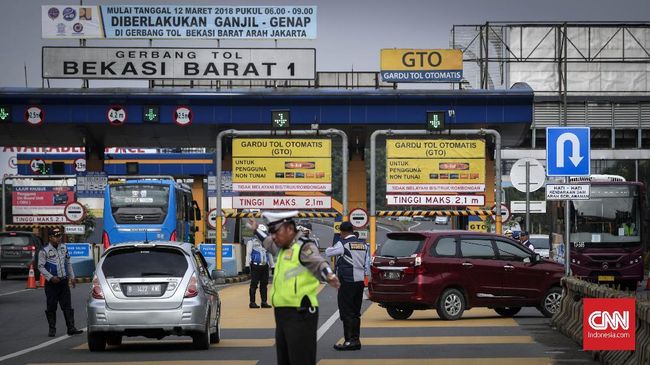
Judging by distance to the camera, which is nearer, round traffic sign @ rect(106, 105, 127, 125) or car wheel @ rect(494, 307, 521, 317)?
car wheel @ rect(494, 307, 521, 317)

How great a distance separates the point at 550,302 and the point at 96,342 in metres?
10.1

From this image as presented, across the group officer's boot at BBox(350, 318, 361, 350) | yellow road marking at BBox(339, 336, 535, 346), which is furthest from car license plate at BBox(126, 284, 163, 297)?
yellow road marking at BBox(339, 336, 535, 346)

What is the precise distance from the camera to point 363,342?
66.0 ft

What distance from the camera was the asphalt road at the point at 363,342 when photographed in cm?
1734

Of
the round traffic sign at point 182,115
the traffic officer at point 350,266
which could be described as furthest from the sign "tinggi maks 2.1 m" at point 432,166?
the traffic officer at point 350,266

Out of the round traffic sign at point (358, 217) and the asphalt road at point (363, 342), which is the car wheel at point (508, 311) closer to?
the asphalt road at point (363, 342)

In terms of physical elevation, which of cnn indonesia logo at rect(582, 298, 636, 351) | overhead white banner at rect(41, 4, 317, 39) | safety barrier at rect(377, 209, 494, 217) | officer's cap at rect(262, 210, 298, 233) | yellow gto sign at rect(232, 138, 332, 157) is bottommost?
cnn indonesia logo at rect(582, 298, 636, 351)

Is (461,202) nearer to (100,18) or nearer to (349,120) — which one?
(349,120)

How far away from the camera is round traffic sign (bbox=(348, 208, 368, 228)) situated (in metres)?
41.1

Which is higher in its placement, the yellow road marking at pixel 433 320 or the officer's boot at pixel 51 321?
the officer's boot at pixel 51 321

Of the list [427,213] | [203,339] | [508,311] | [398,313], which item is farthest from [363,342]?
[427,213]

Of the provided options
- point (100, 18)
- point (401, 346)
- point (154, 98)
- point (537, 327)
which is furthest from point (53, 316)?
point (100, 18)

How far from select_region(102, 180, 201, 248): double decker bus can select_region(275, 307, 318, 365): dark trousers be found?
36162 mm

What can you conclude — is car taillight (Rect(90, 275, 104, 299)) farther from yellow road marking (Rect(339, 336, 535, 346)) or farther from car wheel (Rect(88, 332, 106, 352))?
yellow road marking (Rect(339, 336, 535, 346))
